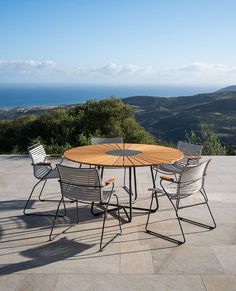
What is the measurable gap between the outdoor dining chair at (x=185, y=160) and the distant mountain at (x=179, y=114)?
2236cm

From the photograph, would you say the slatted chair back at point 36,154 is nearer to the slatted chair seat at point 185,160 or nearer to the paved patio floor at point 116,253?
the paved patio floor at point 116,253

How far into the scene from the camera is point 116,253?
3256 millimetres

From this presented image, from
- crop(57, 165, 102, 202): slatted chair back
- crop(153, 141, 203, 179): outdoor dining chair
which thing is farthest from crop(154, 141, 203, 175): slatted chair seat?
crop(57, 165, 102, 202): slatted chair back

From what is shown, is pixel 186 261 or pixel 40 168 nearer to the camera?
pixel 186 261

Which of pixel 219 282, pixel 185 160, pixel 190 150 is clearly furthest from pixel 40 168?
pixel 219 282

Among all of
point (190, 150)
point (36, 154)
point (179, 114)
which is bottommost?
point (179, 114)

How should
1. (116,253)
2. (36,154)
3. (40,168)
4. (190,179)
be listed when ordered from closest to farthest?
(116,253)
(190,179)
(40,168)
(36,154)

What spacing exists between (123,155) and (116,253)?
1.31 m

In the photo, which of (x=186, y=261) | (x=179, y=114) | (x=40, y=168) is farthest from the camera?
(x=179, y=114)

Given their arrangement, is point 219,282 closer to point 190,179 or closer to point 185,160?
point 190,179

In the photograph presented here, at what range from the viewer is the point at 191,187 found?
3.74 meters

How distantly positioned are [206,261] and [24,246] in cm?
167

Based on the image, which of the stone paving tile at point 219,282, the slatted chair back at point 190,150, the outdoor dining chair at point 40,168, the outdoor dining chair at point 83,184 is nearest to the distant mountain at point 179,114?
the slatted chair back at point 190,150

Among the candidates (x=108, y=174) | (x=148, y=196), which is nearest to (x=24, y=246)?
(x=148, y=196)
